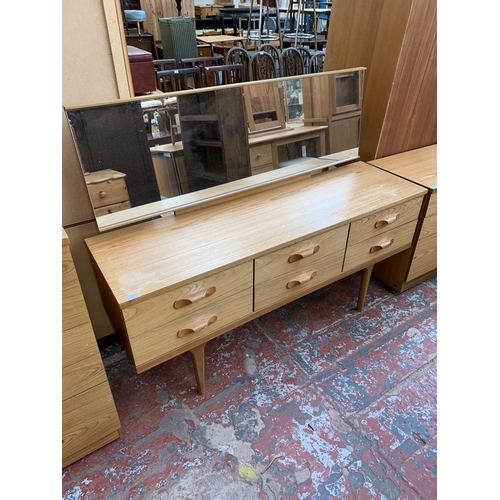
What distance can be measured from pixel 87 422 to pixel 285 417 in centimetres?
67

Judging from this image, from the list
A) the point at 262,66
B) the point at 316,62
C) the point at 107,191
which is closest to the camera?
the point at 107,191

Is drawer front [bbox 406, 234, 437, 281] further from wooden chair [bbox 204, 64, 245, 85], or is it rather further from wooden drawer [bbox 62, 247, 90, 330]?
wooden chair [bbox 204, 64, 245, 85]

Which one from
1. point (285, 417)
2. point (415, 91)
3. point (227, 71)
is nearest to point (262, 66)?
point (227, 71)

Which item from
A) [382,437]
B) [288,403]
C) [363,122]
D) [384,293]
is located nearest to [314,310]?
[384,293]

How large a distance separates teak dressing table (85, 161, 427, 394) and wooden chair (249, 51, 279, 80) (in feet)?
7.32

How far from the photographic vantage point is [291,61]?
3.74m

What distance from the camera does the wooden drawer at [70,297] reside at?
0.86 meters

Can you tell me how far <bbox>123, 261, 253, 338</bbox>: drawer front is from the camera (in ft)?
3.26

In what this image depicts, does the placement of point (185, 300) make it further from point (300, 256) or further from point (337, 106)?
point (337, 106)

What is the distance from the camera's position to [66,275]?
2.83 feet

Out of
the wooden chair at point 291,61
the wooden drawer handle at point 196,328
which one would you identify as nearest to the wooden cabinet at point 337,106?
the wooden drawer handle at point 196,328

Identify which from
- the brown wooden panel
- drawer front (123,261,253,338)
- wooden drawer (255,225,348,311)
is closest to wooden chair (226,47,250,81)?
the brown wooden panel

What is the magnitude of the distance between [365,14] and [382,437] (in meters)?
1.77

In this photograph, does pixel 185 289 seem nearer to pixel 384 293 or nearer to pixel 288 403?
pixel 288 403
